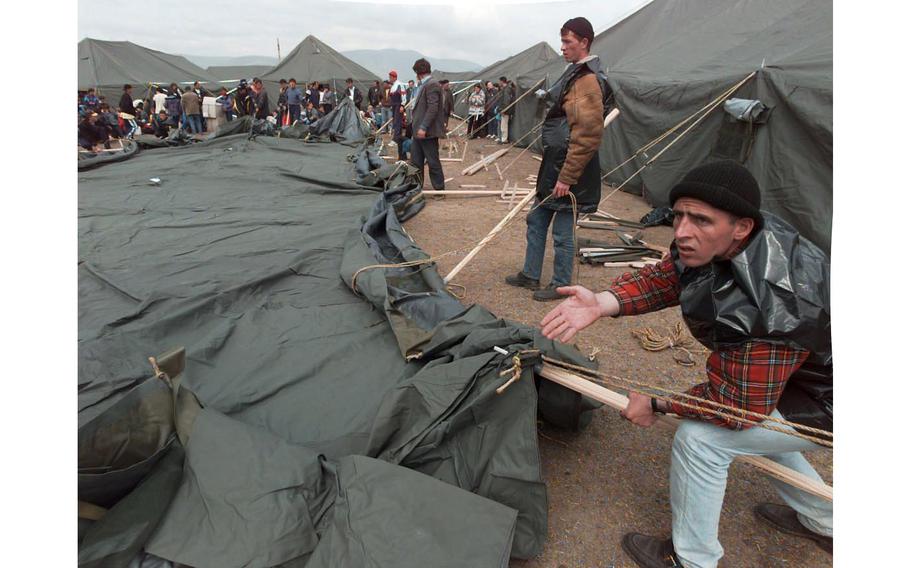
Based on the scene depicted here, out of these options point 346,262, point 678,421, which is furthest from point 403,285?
point 678,421

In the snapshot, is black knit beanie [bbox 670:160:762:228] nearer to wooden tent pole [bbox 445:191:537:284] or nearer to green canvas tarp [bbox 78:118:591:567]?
green canvas tarp [bbox 78:118:591:567]

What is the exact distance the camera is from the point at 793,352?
1.34 meters

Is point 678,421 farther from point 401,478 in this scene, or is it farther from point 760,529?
point 401,478

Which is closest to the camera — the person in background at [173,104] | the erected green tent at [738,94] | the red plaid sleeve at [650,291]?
the red plaid sleeve at [650,291]

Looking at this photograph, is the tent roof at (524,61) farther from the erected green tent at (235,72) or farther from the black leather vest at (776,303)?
the black leather vest at (776,303)

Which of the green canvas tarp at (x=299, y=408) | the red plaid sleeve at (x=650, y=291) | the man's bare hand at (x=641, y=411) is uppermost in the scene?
the red plaid sleeve at (x=650, y=291)

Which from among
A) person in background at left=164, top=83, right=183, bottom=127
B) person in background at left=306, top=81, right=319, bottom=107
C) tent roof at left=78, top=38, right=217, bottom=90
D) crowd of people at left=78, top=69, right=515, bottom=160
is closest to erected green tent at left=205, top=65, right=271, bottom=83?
tent roof at left=78, top=38, right=217, bottom=90

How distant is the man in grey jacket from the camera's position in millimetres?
6055

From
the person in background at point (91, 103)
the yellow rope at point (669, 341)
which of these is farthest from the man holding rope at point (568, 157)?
the person in background at point (91, 103)

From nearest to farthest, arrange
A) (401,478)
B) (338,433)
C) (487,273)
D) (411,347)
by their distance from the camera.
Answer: (401,478) < (338,433) < (411,347) < (487,273)

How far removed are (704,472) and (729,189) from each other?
87 centimetres

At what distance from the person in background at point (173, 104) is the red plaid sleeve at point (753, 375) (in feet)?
48.7

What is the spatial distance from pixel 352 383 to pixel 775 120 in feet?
15.7

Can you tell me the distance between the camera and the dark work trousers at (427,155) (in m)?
6.36
